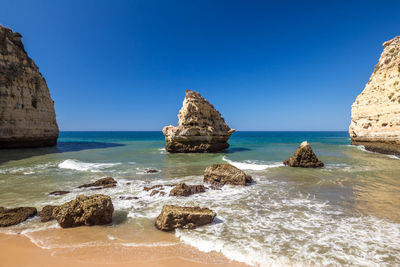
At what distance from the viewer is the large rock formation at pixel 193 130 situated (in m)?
22.8

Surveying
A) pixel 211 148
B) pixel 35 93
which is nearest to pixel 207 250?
pixel 211 148

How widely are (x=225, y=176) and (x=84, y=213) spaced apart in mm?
5794

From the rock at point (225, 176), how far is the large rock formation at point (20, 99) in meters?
26.7

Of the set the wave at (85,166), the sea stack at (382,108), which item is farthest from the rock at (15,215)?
the sea stack at (382,108)

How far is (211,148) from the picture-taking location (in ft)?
77.7

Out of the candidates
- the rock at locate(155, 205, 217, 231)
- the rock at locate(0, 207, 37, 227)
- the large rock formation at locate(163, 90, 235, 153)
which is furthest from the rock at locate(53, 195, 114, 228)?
the large rock formation at locate(163, 90, 235, 153)

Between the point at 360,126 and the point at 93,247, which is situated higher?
the point at 360,126

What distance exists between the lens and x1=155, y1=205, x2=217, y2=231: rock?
466cm

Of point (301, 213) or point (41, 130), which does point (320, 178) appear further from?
point (41, 130)

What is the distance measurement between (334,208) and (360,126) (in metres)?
26.4

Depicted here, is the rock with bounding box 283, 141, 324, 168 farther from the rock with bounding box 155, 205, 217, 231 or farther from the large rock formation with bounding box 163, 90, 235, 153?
the large rock formation with bounding box 163, 90, 235, 153

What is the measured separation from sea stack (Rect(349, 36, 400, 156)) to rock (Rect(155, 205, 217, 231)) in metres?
22.5

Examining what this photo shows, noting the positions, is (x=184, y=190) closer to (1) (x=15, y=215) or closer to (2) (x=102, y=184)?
(2) (x=102, y=184)

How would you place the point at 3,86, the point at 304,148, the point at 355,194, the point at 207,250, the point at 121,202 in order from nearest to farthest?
the point at 207,250 → the point at 121,202 → the point at 355,194 → the point at 304,148 → the point at 3,86
